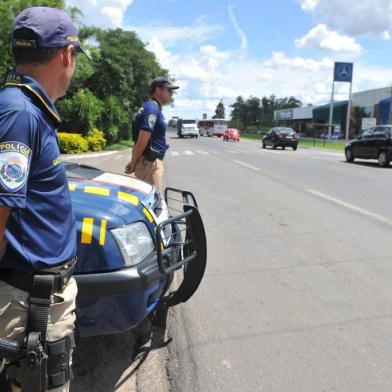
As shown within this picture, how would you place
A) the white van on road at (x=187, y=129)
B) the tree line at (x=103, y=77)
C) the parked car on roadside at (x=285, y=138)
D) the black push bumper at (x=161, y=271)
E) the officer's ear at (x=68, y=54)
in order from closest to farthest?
the officer's ear at (x=68, y=54) → the black push bumper at (x=161, y=271) → the tree line at (x=103, y=77) → the parked car on roadside at (x=285, y=138) → the white van on road at (x=187, y=129)

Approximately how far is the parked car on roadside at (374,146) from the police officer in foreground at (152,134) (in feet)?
52.1

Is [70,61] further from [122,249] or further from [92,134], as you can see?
[92,134]

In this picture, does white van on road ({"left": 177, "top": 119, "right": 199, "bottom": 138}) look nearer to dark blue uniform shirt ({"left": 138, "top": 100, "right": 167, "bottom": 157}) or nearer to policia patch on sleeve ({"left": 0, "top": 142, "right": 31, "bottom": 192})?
dark blue uniform shirt ({"left": 138, "top": 100, "right": 167, "bottom": 157})

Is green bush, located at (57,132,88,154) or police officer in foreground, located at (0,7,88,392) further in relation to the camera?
green bush, located at (57,132,88,154)

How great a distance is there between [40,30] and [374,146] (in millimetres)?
20579

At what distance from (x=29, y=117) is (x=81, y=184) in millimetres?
1901

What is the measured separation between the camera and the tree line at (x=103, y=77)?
1752cm

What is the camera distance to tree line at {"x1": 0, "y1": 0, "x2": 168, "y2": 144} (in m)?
17.5

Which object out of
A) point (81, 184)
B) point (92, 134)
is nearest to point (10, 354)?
point (81, 184)

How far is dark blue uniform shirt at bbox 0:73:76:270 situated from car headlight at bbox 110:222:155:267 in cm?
100

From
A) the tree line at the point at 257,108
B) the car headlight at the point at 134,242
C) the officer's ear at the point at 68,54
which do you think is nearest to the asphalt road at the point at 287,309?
the car headlight at the point at 134,242

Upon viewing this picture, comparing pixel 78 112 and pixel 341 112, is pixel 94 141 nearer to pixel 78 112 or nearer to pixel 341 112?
pixel 78 112

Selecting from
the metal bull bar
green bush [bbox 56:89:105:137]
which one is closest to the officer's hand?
the metal bull bar

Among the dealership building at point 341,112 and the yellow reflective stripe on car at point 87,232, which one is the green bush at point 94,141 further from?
the dealership building at point 341,112
